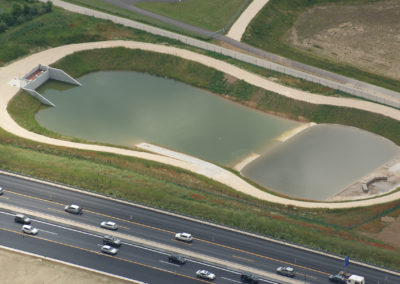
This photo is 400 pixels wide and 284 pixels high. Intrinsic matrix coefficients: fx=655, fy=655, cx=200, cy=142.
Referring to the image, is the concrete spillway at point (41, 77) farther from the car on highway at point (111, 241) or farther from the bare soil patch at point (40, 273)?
the bare soil patch at point (40, 273)

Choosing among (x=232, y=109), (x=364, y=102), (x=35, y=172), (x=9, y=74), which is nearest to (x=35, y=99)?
(x=9, y=74)

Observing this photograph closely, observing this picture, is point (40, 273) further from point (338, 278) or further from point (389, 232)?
point (389, 232)

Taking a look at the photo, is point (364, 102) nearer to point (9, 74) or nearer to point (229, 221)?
point (229, 221)

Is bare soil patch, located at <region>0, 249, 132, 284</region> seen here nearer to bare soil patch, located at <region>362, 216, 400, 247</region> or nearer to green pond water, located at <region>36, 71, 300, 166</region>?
green pond water, located at <region>36, 71, 300, 166</region>

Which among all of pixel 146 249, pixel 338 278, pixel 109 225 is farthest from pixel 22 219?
pixel 338 278

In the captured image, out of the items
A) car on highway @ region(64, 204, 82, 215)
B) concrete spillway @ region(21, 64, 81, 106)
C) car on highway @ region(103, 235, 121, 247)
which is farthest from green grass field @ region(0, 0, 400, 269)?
concrete spillway @ region(21, 64, 81, 106)

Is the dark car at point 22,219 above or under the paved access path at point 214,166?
under

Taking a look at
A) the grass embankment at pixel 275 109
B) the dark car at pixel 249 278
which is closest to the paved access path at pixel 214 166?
the grass embankment at pixel 275 109
